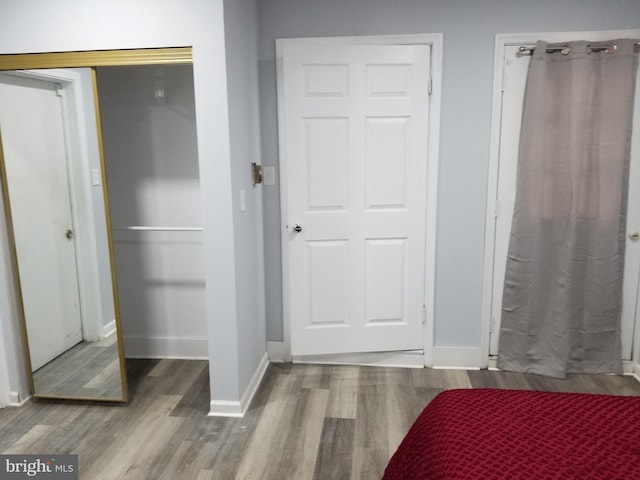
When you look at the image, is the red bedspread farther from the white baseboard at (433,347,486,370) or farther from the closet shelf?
the closet shelf

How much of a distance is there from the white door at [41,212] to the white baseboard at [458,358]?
2174 mm

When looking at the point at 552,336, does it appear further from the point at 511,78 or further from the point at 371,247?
the point at 511,78

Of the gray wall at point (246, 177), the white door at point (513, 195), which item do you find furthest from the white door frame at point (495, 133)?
the gray wall at point (246, 177)

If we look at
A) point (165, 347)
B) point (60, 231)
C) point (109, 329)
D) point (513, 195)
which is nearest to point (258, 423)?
point (109, 329)

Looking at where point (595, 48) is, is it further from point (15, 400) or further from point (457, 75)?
point (15, 400)

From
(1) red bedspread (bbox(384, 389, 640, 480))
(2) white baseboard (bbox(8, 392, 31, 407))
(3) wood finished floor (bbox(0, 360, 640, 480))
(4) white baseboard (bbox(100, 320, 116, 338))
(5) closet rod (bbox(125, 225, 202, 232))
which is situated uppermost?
(5) closet rod (bbox(125, 225, 202, 232))

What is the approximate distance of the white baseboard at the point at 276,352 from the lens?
326cm

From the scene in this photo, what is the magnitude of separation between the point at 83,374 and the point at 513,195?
8.86ft

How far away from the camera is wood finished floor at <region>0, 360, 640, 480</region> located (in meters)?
2.19

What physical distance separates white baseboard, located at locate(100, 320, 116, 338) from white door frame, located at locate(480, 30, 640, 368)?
7.19ft

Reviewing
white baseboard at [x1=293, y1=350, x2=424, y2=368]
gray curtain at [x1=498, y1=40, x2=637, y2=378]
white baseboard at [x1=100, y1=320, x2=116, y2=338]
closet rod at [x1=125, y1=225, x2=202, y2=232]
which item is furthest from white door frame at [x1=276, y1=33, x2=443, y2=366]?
white baseboard at [x1=100, y1=320, x2=116, y2=338]

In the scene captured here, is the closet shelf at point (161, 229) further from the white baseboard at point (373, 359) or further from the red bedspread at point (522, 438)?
the red bedspread at point (522, 438)

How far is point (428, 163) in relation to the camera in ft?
9.74

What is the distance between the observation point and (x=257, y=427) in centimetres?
250
